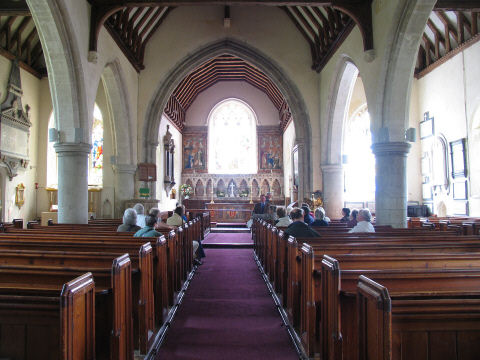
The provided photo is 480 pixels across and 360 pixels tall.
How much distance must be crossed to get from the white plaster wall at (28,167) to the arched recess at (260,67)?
3.24m

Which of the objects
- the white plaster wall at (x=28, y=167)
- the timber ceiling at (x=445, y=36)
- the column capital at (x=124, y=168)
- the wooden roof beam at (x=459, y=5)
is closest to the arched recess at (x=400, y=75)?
the wooden roof beam at (x=459, y=5)

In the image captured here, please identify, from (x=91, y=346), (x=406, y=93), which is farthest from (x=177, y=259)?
(x=406, y=93)

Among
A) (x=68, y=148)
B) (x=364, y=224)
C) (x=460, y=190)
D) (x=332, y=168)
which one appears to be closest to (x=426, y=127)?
(x=460, y=190)

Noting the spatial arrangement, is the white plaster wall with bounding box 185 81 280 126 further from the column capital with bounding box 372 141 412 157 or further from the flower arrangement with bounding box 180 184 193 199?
the column capital with bounding box 372 141 412 157

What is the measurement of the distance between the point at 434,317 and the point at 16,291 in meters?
1.87

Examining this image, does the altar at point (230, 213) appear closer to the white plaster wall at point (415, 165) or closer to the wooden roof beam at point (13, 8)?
the white plaster wall at point (415, 165)

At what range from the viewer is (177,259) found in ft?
14.3

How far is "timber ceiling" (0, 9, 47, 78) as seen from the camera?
9109mm

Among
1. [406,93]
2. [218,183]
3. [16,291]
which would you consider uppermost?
[406,93]

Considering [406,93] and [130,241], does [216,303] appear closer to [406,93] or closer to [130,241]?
[130,241]

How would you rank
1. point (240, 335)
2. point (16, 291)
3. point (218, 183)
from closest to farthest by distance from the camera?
point (16, 291) < point (240, 335) < point (218, 183)

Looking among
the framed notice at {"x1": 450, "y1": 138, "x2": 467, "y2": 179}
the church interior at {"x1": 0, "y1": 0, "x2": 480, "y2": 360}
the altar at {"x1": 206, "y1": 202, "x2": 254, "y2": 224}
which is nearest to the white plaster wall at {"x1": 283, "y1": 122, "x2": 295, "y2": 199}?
the church interior at {"x1": 0, "y1": 0, "x2": 480, "y2": 360}

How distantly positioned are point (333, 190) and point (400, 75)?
Answer: 14.9ft

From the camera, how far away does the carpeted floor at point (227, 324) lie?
283 centimetres
